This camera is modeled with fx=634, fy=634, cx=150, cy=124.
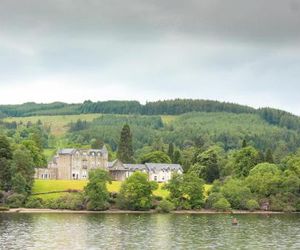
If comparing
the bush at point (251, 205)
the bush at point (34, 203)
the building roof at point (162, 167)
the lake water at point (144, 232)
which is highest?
the building roof at point (162, 167)

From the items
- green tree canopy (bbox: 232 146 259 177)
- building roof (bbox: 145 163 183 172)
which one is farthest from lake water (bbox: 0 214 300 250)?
building roof (bbox: 145 163 183 172)

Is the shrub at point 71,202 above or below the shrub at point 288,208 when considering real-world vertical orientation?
above

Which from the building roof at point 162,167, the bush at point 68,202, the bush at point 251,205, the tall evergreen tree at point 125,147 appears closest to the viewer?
the bush at point 68,202

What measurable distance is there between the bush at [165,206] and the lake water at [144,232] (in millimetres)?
8461

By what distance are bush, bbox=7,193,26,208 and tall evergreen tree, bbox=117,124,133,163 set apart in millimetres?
55922

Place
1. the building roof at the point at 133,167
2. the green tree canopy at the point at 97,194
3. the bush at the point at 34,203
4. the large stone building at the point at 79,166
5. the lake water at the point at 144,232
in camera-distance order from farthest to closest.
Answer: the building roof at the point at 133,167 < the large stone building at the point at 79,166 < the bush at the point at 34,203 < the green tree canopy at the point at 97,194 < the lake water at the point at 144,232

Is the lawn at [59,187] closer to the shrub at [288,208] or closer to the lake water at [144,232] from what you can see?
the lake water at [144,232]

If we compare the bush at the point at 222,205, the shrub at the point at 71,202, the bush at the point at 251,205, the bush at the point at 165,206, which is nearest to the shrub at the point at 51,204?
the shrub at the point at 71,202

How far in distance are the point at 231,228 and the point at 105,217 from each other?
87.2ft

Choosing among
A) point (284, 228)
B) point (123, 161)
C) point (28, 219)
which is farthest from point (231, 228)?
point (123, 161)

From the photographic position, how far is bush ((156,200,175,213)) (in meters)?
128

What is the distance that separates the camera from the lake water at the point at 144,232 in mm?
74938

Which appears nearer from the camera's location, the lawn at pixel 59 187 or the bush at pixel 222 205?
the bush at pixel 222 205

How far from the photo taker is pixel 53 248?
A: 70.6 meters
